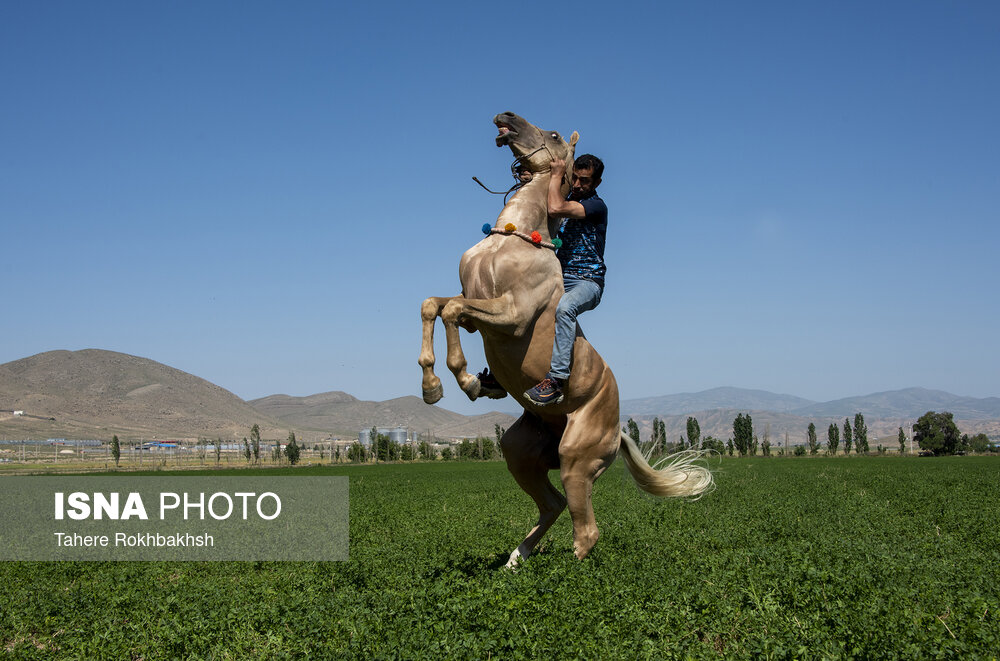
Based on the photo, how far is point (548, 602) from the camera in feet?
18.9

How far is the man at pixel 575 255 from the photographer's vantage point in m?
6.12

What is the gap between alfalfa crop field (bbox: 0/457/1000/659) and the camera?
5094mm

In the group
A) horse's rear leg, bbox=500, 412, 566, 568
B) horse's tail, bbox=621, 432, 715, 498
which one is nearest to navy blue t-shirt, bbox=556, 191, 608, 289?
horse's rear leg, bbox=500, 412, 566, 568

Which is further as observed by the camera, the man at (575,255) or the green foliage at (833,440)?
the green foliage at (833,440)

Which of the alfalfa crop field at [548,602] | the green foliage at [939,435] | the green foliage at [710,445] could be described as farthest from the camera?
the green foliage at [939,435]

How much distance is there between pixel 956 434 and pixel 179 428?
151449 mm

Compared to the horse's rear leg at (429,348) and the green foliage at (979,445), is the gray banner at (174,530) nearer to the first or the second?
the horse's rear leg at (429,348)

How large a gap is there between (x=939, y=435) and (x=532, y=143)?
354 ft

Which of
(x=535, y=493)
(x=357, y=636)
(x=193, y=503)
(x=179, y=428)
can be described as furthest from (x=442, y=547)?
(x=179, y=428)

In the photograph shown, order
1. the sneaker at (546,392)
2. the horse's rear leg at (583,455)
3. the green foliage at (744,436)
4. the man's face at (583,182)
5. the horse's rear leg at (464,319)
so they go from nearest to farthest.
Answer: the horse's rear leg at (464,319) → the sneaker at (546,392) → the horse's rear leg at (583,455) → the man's face at (583,182) → the green foliage at (744,436)

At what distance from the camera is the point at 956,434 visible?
99000 millimetres

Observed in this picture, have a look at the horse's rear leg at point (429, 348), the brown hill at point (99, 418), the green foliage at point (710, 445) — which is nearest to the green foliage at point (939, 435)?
the green foliage at point (710, 445)

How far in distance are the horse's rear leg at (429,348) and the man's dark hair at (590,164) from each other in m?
1.92

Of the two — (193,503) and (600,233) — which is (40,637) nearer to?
(600,233)
